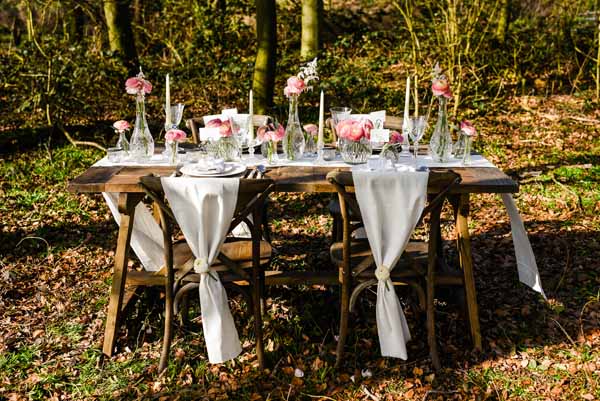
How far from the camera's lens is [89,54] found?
8016 mm

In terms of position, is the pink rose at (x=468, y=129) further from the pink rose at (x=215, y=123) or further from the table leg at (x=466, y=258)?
the pink rose at (x=215, y=123)

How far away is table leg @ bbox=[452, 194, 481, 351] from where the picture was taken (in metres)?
3.36

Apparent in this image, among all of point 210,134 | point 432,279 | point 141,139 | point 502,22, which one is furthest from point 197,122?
point 502,22

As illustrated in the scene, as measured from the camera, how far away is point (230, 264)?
3.19 meters

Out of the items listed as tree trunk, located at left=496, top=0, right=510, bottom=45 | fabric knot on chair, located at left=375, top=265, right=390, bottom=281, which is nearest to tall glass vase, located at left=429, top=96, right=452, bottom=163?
fabric knot on chair, located at left=375, top=265, right=390, bottom=281

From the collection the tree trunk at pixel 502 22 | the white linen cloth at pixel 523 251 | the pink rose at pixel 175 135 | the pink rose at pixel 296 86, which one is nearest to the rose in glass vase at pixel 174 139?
the pink rose at pixel 175 135

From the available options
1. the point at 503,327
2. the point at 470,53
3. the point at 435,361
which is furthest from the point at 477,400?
the point at 470,53

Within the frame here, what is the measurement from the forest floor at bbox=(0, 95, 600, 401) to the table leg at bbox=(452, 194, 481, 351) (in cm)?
13

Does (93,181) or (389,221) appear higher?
(93,181)

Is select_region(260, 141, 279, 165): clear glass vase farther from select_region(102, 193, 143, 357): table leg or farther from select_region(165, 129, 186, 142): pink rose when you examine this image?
select_region(102, 193, 143, 357): table leg

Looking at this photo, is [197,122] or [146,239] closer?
[146,239]

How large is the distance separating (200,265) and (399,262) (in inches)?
39.6

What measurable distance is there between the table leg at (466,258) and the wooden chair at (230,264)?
3.29 ft

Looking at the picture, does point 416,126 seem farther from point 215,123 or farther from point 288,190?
point 215,123
